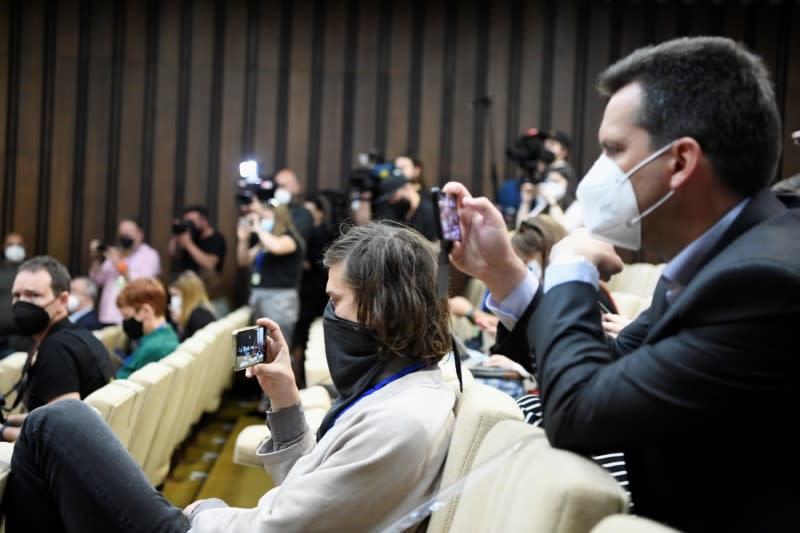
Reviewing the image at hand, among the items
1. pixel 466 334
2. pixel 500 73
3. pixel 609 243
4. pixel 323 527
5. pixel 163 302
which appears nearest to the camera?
pixel 609 243

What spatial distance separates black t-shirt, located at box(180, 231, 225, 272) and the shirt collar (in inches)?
255

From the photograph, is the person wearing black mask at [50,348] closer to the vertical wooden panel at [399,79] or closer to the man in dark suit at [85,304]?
the man in dark suit at [85,304]

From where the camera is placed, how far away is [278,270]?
20.1ft

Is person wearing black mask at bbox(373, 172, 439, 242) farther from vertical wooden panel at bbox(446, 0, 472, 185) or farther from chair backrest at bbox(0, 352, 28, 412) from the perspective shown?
vertical wooden panel at bbox(446, 0, 472, 185)

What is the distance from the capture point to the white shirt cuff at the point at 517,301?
1.44 m

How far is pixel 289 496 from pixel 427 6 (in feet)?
23.5

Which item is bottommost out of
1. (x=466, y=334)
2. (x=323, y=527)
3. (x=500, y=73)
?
(x=466, y=334)

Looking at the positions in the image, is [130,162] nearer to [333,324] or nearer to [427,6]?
[427,6]

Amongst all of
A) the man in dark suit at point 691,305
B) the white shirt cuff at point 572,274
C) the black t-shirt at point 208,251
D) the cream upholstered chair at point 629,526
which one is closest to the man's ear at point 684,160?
the man in dark suit at point 691,305

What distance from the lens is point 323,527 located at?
5.07ft

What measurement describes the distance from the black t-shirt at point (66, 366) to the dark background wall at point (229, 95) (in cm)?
535

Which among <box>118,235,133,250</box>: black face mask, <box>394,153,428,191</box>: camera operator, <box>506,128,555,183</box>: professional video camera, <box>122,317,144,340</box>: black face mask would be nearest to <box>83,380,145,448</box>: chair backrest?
<box>122,317,144,340</box>: black face mask

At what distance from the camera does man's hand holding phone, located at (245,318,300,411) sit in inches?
75.3

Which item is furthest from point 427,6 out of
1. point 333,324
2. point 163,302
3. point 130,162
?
point 333,324
